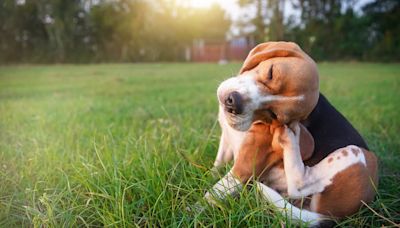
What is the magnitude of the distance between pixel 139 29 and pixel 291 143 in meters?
21.3

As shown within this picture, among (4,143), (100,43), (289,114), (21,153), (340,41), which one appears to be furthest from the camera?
(100,43)

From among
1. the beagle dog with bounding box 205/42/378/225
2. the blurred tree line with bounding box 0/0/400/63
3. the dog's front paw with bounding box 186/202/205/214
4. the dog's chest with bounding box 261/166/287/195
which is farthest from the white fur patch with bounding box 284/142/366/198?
the blurred tree line with bounding box 0/0/400/63

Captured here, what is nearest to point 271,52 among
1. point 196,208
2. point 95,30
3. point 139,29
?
point 196,208

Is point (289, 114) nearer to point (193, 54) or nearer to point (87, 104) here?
point (87, 104)

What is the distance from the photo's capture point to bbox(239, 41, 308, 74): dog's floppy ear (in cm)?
160

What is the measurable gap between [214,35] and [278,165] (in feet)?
106

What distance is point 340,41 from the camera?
62.5 feet

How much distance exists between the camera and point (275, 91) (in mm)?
1556

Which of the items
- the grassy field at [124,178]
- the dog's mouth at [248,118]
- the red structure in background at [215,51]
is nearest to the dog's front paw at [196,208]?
the grassy field at [124,178]

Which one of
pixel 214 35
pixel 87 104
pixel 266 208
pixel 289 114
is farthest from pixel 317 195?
pixel 214 35

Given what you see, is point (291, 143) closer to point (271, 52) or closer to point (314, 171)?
point (314, 171)

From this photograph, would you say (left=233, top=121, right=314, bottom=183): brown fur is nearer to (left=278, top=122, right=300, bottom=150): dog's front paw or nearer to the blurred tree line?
(left=278, top=122, right=300, bottom=150): dog's front paw

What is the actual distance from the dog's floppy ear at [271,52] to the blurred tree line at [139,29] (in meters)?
13.7

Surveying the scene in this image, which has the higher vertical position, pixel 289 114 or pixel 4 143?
pixel 289 114
